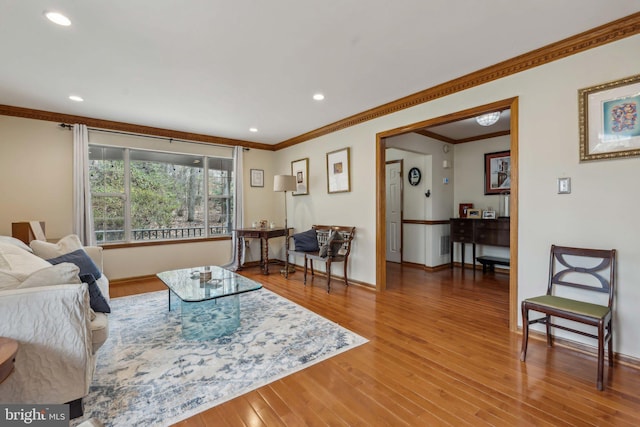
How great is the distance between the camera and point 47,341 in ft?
5.10

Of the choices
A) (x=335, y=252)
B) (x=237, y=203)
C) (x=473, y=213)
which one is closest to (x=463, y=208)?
(x=473, y=213)

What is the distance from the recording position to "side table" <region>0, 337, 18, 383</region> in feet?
3.89

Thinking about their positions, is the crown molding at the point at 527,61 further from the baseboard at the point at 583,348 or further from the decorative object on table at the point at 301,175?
the baseboard at the point at 583,348

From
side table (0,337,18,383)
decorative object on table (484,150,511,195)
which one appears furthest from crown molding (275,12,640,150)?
side table (0,337,18,383)

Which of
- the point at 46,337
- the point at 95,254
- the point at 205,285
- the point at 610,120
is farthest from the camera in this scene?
the point at 95,254

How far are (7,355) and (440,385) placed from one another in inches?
90.8

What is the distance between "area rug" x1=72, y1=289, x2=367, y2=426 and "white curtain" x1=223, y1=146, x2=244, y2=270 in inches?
87.6

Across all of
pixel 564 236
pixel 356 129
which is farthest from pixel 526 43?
pixel 356 129

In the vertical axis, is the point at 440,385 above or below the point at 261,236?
below

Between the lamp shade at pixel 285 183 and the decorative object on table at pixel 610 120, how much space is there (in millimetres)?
3818

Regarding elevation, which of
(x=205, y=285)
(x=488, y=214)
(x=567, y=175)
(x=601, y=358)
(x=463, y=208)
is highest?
(x=567, y=175)

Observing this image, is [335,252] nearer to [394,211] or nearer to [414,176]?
[394,211]

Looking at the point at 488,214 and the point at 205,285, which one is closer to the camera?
the point at 205,285

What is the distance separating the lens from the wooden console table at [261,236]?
5.05 m
